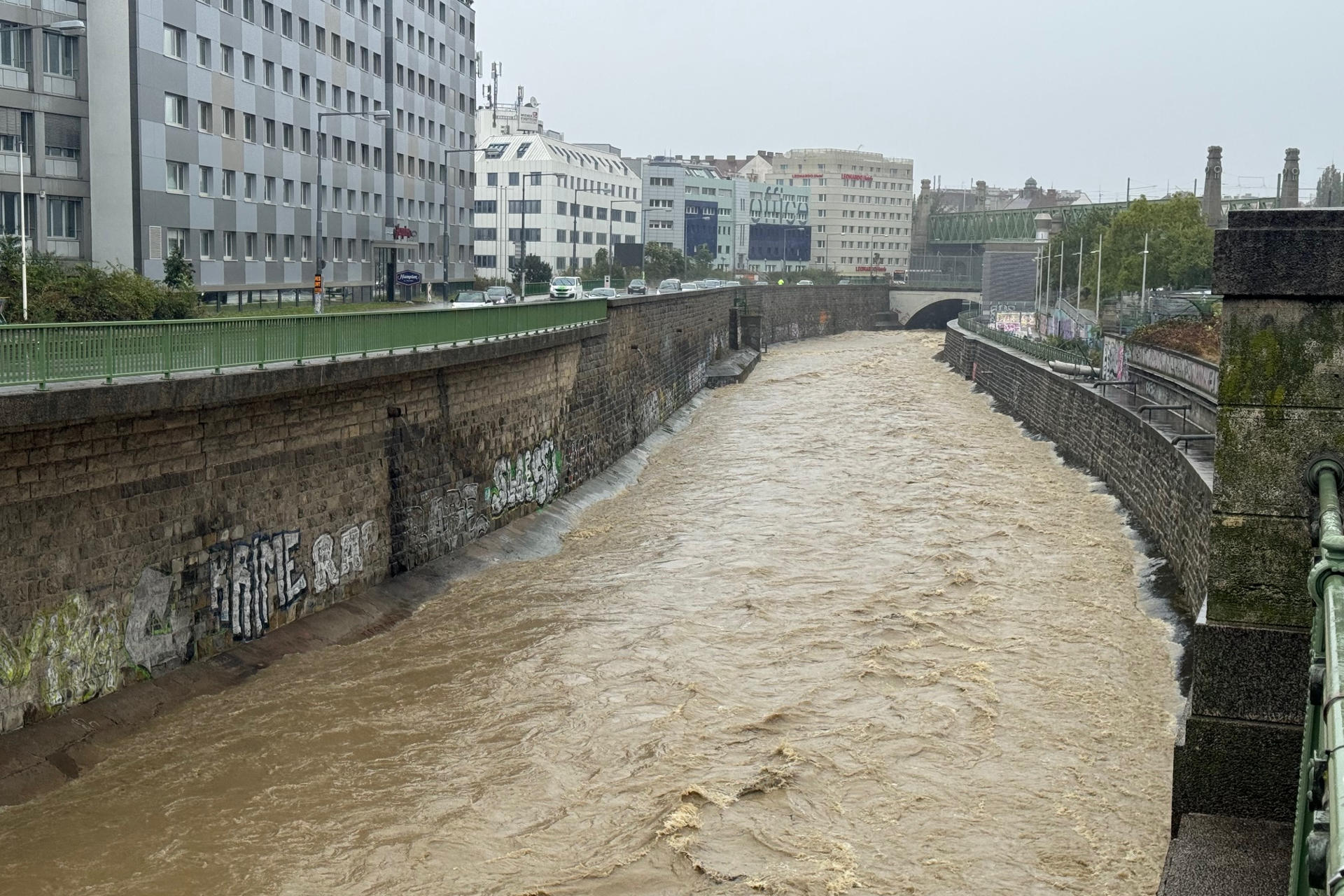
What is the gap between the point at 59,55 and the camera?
41.8 meters

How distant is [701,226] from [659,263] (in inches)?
1799

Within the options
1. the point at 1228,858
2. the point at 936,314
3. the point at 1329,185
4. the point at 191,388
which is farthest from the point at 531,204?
the point at 1228,858

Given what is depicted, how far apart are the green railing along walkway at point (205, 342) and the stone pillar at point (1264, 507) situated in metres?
12.4

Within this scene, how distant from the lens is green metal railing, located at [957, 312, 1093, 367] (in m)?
52.9

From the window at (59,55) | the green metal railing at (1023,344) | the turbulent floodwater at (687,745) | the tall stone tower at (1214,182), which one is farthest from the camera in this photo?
the tall stone tower at (1214,182)

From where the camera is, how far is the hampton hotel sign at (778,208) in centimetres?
18300

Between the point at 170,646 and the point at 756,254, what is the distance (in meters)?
168

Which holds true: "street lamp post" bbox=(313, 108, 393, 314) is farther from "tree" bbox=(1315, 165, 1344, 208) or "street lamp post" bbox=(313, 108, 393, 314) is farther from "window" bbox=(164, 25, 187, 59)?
"tree" bbox=(1315, 165, 1344, 208)

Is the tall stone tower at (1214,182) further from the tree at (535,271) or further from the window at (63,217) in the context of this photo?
the window at (63,217)

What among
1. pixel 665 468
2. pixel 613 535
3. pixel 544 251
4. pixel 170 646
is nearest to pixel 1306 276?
pixel 170 646

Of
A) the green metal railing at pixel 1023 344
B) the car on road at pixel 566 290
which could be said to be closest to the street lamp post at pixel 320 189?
the car on road at pixel 566 290

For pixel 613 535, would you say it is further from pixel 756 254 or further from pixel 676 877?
pixel 756 254

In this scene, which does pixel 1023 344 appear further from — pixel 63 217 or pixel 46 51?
pixel 46 51

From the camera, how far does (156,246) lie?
45000mm
